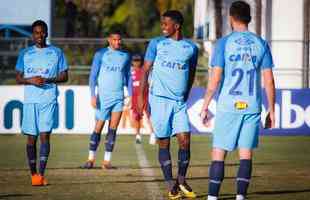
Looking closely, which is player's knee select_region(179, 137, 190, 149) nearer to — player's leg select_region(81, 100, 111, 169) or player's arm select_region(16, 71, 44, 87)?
player's arm select_region(16, 71, 44, 87)

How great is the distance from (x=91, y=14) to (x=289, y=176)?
5141 centimetres

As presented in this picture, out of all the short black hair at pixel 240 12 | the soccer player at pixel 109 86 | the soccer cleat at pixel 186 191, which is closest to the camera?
the short black hair at pixel 240 12

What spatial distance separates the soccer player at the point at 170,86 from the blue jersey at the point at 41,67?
1.79 m

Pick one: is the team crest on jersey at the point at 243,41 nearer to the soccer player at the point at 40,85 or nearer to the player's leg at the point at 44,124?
the soccer player at the point at 40,85

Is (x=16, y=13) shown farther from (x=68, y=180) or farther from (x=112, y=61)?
(x=68, y=180)

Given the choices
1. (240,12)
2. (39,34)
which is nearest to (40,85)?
(39,34)

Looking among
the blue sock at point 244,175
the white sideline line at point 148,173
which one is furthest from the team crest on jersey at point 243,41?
the white sideline line at point 148,173

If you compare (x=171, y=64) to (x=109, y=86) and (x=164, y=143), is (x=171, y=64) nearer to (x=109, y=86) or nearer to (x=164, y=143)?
(x=164, y=143)

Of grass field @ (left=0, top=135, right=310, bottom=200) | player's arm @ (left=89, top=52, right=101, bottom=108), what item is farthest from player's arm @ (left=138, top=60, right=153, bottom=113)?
player's arm @ (left=89, top=52, right=101, bottom=108)

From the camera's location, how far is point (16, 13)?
1652 inches

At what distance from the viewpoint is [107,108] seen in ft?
56.9

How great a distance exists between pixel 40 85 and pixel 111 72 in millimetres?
3312

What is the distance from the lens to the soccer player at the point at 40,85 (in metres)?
14.3

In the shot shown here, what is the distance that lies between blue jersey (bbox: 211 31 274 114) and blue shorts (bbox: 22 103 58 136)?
3.65 m
